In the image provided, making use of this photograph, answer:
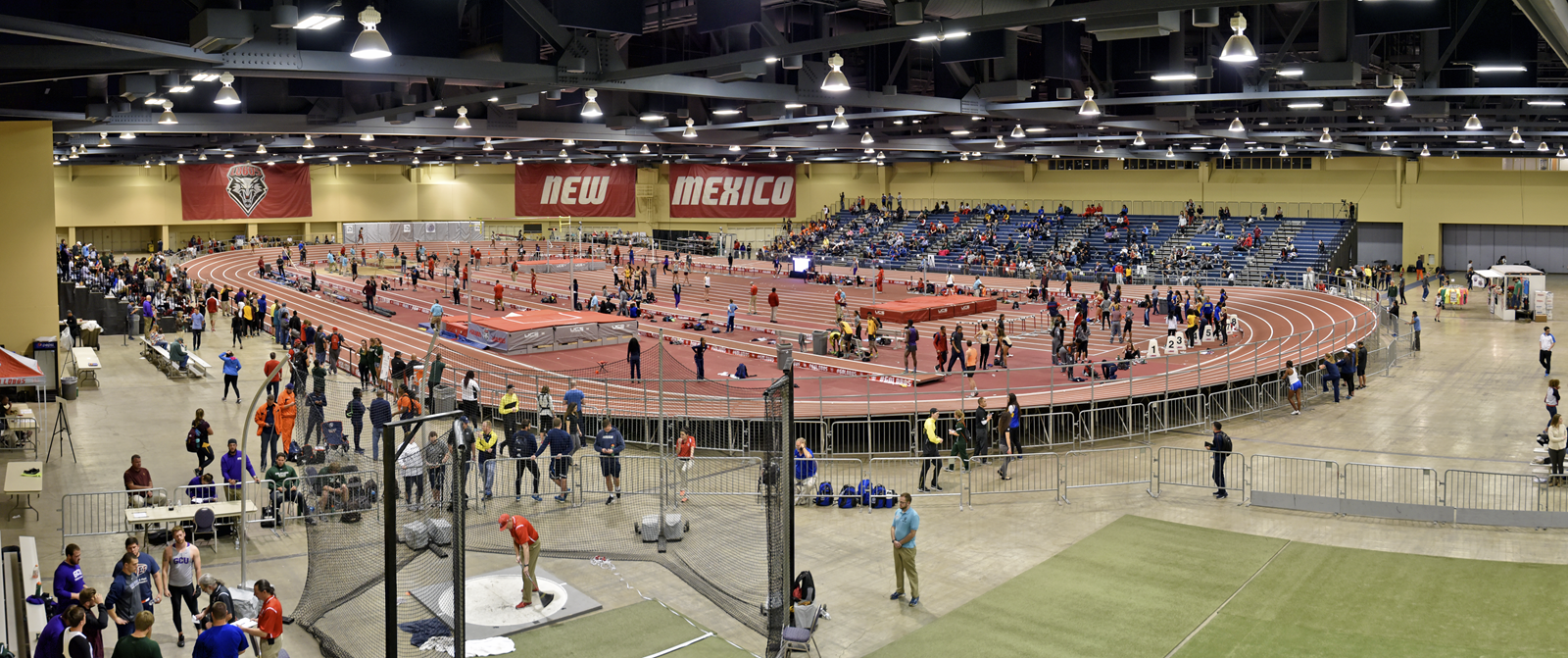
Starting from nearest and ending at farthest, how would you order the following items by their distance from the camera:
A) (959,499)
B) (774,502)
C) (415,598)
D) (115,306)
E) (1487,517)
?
(774,502) < (415,598) < (1487,517) < (959,499) < (115,306)

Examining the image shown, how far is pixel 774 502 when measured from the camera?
495 inches

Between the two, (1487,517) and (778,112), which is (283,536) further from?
(1487,517)

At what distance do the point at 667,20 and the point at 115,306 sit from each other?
30.8 metres

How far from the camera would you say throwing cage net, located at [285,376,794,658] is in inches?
473

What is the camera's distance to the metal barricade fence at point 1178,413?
968 inches

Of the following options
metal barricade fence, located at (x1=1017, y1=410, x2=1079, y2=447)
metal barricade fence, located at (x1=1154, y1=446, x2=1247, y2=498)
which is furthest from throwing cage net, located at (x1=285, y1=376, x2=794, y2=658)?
metal barricade fence, located at (x1=1154, y1=446, x2=1247, y2=498)

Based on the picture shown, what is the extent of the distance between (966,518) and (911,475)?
2.84 m

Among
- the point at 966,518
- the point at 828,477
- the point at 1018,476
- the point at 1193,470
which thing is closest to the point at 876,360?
the point at 828,477

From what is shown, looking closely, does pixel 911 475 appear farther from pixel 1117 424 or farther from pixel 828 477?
pixel 1117 424

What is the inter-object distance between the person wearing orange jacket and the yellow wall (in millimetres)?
11233

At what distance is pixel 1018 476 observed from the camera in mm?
20891

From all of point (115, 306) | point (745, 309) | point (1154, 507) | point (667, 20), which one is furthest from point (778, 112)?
point (115, 306)

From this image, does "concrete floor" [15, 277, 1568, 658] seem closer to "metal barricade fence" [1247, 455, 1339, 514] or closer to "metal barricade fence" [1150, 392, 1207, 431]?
"metal barricade fence" [1247, 455, 1339, 514]

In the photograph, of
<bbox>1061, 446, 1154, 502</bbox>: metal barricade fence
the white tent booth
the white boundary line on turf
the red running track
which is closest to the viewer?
the white boundary line on turf
